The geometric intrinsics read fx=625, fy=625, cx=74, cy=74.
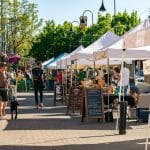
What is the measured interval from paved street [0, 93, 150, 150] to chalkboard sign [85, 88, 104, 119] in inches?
12.2

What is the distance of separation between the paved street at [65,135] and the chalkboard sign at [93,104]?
1.01 feet

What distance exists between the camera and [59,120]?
19.3 meters

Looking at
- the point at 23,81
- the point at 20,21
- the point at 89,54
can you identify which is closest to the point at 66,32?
the point at 20,21

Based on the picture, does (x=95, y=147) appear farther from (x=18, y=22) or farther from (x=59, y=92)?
(x=18, y=22)

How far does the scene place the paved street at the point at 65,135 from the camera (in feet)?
41.7

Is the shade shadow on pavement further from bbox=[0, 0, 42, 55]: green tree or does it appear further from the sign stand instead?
bbox=[0, 0, 42, 55]: green tree

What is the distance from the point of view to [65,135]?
14773mm

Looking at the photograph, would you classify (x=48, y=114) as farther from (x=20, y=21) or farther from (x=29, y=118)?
(x=20, y=21)

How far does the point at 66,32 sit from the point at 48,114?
63.8m

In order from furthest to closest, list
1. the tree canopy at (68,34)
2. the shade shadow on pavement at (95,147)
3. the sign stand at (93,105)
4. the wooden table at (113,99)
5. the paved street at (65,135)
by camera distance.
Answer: the tree canopy at (68,34)
the wooden table at (113,99)
the sign stand at (93,105)
the paved street at (65,135)
the shade shadow on pavement at (95,147)

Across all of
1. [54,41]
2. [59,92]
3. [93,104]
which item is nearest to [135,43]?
[93,104]

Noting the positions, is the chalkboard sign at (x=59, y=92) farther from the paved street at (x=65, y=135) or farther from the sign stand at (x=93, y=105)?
the sign stand at (x=93, y=105)

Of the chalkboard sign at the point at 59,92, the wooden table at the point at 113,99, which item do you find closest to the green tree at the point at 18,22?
the chalkboard sign at the point at 59,92

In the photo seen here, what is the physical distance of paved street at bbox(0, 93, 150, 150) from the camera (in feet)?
41.7
